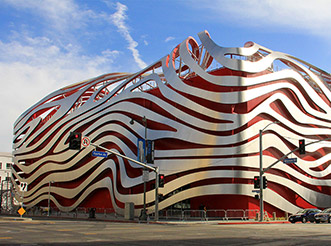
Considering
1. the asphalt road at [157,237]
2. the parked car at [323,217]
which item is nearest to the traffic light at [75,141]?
the asphalt road at [157,237]

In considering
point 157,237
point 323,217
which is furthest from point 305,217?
point 157,237

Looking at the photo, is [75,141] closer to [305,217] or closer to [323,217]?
[305,217]

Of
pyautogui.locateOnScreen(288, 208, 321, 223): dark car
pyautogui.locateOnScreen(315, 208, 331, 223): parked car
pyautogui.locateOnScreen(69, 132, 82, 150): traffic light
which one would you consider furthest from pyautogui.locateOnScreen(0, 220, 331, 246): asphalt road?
pyautogui.locateOnScreen(288, 208, 321, 223): dark car

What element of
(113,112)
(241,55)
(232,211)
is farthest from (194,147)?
(113,112)

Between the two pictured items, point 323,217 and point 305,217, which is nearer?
point 323,217

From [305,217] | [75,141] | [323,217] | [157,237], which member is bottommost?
[305,217]

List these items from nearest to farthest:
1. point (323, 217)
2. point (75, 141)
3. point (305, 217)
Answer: point (75, 141)
point (323, 217)
point (305, 217)

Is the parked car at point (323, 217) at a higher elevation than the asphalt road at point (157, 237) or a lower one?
lower

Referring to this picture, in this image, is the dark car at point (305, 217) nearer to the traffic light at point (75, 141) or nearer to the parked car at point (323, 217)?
the parked car at point (323, 217)

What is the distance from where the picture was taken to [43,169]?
214ft

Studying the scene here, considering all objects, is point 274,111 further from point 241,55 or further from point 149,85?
point 149,85

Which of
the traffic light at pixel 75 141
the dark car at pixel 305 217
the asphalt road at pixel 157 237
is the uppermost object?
the traffic light at pixel 75 141

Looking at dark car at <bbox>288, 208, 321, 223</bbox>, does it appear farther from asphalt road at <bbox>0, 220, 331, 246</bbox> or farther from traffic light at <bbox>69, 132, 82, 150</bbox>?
traffic light at <bbox>69, 132, 82, 150</bbox>

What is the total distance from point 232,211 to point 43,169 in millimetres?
39487
